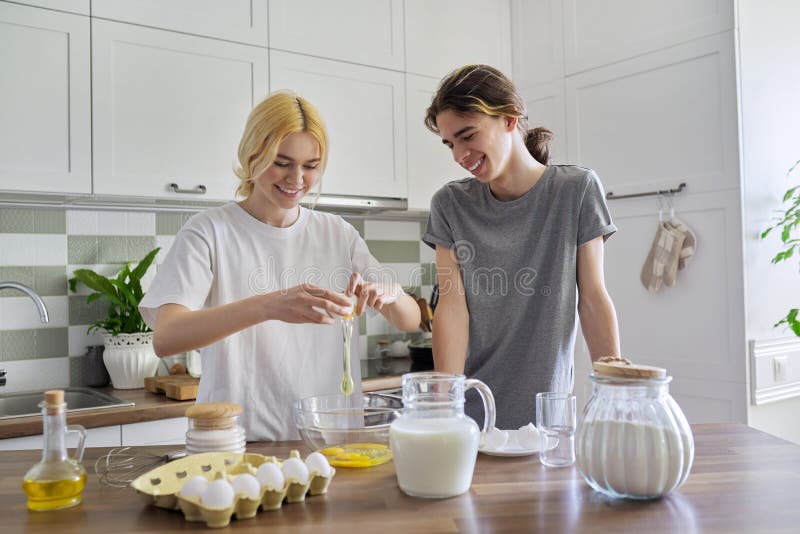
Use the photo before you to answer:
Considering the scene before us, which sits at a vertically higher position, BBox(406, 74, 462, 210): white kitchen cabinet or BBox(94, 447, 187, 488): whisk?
BBox(406, 74, 462, 210): white kitchen cabinet

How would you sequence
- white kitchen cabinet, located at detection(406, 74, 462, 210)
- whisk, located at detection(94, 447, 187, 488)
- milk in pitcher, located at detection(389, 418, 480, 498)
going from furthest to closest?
1. white kitchen cabinet, located at detection(406, 74, 462, 210)
2. whisk, located at detection(94, 447, 187, 488)
3. milk in pitcher, located at detection(389, 418, 480, 498)

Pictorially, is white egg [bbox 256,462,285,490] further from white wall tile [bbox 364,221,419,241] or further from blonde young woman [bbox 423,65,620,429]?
white wall tile [bbox 364,221,419,241]

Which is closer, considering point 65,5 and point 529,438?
point 529,438

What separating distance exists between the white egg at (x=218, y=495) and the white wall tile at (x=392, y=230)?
101 inches

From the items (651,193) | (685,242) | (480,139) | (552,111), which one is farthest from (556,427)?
(552,111)

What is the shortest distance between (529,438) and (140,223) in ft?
6.75

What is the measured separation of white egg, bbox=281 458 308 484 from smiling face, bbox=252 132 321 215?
0.77m

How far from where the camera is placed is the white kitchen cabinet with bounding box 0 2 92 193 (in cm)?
228

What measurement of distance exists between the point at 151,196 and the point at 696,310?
6.82 ft

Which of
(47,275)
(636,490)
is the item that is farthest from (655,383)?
(47,275)

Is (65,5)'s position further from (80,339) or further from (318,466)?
(318,466)

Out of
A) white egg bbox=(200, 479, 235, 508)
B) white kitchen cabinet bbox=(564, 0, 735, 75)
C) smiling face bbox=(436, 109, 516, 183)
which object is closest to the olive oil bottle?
white egg bbox=(200, 479, 235, 508)

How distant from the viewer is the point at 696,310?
2.75m

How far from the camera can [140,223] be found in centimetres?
285
